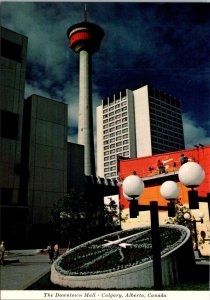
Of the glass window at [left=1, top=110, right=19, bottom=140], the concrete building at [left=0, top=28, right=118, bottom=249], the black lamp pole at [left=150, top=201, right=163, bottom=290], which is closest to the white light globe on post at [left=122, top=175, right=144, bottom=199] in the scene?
the black lamp pole at [left=150, top=201, right=163, bottom=290]

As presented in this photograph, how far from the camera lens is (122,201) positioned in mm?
38812

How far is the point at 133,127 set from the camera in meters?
105

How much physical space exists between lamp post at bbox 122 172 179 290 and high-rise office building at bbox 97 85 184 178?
9610 centimetres

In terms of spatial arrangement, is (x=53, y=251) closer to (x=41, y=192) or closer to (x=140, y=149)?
(x=41, y=192)

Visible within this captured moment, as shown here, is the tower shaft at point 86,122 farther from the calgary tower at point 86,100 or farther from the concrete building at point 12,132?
the concrete building at point 12,132

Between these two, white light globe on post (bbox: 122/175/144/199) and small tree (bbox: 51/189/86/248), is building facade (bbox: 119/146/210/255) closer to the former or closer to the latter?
small tree (bbox: 51/189/86/248)

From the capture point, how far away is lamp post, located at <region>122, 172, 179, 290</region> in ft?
15.0

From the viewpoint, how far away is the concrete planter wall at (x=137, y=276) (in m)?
7.20

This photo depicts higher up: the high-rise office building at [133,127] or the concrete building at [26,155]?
the high-rise office building at [133,127]

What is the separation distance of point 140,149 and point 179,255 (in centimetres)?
9841

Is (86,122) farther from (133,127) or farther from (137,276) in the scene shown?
(137,276)

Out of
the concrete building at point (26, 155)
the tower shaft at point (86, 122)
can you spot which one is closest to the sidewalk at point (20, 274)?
the concrete building at point (26, 155)

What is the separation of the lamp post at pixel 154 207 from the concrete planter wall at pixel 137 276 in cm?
220

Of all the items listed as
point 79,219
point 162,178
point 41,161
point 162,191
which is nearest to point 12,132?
point 41,161
